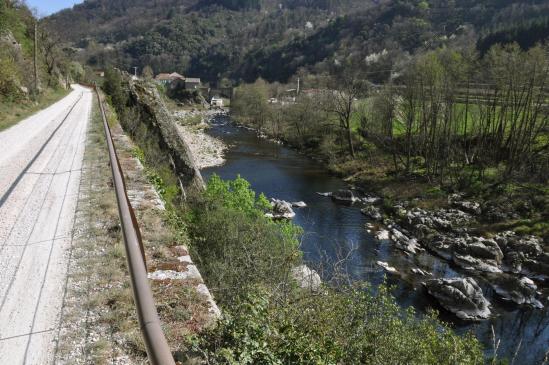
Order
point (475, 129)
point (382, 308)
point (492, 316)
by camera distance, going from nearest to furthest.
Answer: point (382, 308) → point (492, 316) → point (475, 129)

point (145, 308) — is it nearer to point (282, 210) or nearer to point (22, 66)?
point (282, 210)

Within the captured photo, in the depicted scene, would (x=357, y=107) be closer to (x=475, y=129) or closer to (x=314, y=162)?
(x=314, y=162)

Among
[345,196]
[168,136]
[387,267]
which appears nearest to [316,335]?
[387,267]

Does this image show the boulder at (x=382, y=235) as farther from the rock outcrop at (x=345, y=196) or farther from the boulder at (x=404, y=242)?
the rock outcrop at (x=345, y=196)

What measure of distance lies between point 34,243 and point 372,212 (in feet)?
83.5

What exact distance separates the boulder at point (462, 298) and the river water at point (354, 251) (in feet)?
1.08

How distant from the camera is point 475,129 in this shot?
127 ft

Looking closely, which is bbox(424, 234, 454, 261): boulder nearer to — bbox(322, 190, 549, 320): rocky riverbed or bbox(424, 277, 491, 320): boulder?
bbox(322, 190, 549, 320): rocky riverbed

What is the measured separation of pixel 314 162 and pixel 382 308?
38.6m

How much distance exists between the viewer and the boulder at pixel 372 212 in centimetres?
2856

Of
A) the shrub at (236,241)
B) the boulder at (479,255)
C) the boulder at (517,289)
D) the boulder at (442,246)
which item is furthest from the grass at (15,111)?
the boulder at (517,289)

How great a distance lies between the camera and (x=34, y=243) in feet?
19.1

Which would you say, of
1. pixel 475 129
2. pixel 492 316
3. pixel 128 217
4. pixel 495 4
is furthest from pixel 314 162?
pixel 495 4

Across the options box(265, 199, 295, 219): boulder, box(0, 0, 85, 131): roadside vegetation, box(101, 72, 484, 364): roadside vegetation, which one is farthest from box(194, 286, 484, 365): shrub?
box(265, 199, 295, 219): boulder
